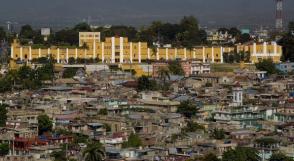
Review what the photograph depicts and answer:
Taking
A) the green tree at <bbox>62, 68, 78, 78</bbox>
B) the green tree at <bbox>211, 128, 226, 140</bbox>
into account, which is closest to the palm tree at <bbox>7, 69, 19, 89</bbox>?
the green tree at <bbox>62, 68, 78, 78</bbox>

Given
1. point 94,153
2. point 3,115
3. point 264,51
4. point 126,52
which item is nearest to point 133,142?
point 94,153

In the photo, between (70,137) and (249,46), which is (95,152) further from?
(249,46)

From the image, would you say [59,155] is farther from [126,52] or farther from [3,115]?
[126,52]

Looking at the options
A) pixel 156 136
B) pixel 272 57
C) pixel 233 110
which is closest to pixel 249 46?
pixel 272 57

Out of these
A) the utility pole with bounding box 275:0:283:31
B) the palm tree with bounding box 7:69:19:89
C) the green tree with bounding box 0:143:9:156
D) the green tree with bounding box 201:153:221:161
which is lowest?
the green tree with bounding box 0:143:9:156

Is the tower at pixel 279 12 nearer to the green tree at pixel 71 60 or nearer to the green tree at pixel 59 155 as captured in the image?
the green tree at pixel 71 60

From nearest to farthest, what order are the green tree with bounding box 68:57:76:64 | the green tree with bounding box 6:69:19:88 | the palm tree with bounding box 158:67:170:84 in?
1. the green tree with bounding box 6:69:19:88
2. the palm tree with bounding box 158:67:170:84
3. the green tree with bounding box 68:57:76:64

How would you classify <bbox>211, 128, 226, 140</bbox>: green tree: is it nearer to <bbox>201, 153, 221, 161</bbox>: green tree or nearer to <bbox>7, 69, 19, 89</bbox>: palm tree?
<bbox>201, 153, 221, 161</bbox>: green tree
